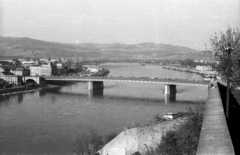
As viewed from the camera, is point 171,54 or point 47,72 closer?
point 47,72

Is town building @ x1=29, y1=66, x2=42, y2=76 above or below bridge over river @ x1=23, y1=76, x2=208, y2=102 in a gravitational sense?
above

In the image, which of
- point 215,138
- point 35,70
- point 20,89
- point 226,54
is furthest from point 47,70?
point 215,138

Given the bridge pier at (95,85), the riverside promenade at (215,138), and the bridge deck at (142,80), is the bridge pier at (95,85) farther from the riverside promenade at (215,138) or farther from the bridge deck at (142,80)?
the riverside promenade at (215,138)

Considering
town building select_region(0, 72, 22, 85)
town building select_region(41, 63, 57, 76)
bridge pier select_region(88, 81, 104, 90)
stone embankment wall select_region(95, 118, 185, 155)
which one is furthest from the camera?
town building select_region(41, 63, 57, 76)

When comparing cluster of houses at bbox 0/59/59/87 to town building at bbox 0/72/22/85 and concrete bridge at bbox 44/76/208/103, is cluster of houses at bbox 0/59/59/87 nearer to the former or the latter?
town building at bbox 0/72/22/85

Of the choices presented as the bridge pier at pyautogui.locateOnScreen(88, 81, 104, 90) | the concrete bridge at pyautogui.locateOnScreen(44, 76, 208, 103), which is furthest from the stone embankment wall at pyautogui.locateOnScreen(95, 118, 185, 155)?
the bridge pier at pyautogui.locateOnScreen(88, 81, 104, 90)

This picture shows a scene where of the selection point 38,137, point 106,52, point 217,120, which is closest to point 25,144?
point 38,137

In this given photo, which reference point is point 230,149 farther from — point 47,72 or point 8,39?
point 8,39

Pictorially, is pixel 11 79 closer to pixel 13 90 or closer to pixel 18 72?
pixel 13 90

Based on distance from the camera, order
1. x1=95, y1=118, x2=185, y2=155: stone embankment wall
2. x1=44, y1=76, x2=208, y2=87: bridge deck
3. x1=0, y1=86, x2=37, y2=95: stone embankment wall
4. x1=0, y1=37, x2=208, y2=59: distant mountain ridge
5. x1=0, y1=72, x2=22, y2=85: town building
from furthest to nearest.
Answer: x1=0, y1=37, x2=208, y2=59: distant mountain ridge, x1=0, y1=72, x2=22, y2=85: town building, x1=44, y1=76, x2=208, y2=87: bridge deck, x1=0, y1=86, x2=37, y2=95: stone embankment wall, x1=95, y1=118, x2=185, y2=155: stone embankment wall
